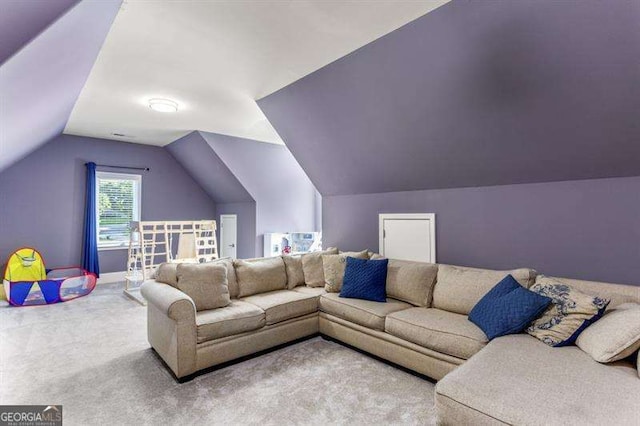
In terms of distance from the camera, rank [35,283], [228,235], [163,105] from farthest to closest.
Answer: [228,235] < [35,283] < [163,105]

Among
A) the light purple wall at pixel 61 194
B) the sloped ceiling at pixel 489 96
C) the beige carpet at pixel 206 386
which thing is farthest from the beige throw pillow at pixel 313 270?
the light purple wall at pixel 61 194

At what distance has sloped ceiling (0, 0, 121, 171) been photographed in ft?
5.77

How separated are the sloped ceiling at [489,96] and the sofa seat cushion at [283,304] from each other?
170 cm

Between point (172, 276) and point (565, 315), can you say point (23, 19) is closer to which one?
point (172, 276)

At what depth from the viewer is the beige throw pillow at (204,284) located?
111 inches

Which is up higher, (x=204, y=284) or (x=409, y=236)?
(x=409, y=236)

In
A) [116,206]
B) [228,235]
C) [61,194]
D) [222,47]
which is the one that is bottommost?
[228,235]

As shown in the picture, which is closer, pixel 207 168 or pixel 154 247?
pixel 154 247

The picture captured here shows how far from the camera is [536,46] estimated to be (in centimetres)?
198

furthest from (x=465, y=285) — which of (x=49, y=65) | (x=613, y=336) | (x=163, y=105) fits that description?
(x=163, y=105)

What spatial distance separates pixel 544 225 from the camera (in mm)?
2762

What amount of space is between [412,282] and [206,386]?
1939 mm

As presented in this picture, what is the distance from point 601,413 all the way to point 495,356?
0.55m

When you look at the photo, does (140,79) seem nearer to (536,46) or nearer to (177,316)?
(177,316)
